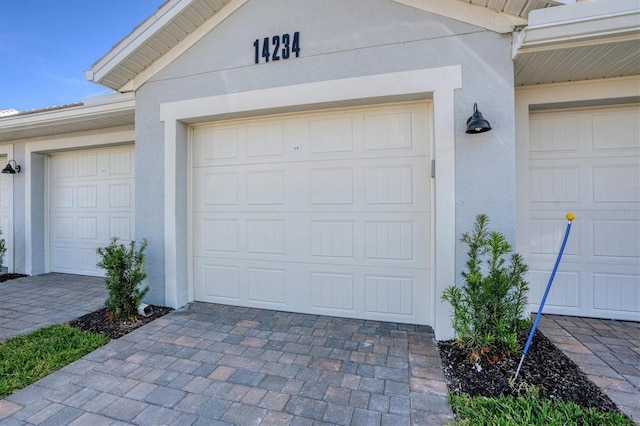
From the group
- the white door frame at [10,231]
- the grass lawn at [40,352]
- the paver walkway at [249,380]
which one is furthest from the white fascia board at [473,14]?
the white door frame at [10,231]

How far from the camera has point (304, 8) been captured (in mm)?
3570

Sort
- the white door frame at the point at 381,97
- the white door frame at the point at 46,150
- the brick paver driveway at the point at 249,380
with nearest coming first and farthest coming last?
A: the brick paver driveway at the point at 249,380 → the white door frame at the point at 381,97 → the white door frame at the point at 46,150

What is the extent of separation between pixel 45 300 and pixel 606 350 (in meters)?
7.47

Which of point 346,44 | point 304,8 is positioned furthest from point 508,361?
point 304,8

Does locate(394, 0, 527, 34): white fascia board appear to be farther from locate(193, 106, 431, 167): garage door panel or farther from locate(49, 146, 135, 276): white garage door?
locate(49, 146, 135, 276): white garage door

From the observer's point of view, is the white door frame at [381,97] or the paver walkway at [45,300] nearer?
the white door frame at [381,97]

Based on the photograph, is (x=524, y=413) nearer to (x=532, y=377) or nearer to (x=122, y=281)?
(x=532, y=377)

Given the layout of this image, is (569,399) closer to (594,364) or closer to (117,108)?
(594,364)

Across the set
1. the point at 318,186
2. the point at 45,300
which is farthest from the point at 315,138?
the point at 45,300

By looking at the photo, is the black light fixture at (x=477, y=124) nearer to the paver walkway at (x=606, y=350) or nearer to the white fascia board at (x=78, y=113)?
the paver walkway at (x=606, y=350)

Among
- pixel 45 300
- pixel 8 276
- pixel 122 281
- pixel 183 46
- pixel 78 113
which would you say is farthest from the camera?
pixel 8 276

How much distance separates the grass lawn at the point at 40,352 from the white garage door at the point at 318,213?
1470 millimetres

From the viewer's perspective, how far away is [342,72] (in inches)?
135

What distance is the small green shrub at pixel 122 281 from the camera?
12.1 ft
